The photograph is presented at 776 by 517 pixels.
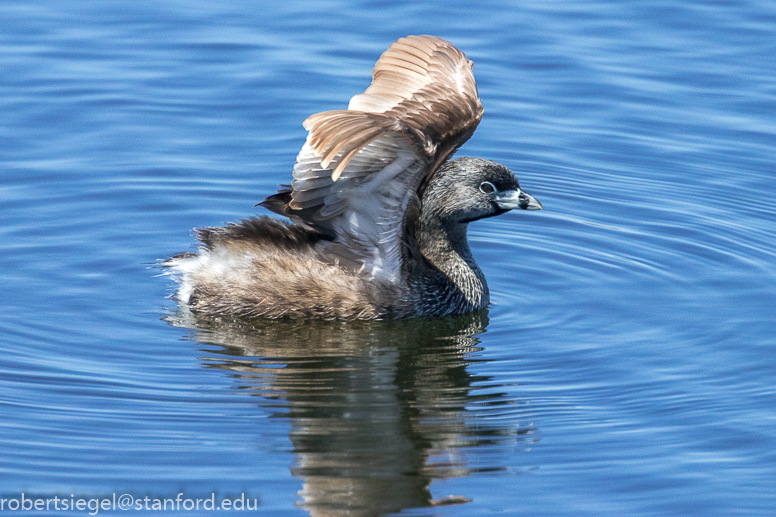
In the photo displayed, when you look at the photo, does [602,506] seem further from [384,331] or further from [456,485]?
[384,331]

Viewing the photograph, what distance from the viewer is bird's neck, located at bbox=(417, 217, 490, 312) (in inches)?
383

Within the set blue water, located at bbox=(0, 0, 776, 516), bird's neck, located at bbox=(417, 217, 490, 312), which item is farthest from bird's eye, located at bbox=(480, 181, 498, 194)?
blue water, located at bbox=(0, 0, 776, 516)

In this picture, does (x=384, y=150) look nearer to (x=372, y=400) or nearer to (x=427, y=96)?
(x=427, y=96)

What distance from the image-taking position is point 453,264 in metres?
9.96

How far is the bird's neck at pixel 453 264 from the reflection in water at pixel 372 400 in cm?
16

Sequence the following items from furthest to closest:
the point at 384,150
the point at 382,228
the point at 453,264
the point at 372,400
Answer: the point at 453,264
the point at 382,228
the point at 384,150
the point at 372,400

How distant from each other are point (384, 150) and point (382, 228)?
103 cm

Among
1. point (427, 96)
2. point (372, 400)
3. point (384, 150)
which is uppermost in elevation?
point (427, 96)

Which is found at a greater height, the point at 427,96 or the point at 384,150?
the point at 427,96

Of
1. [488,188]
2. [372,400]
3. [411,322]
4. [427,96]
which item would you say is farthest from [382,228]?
[372,400]

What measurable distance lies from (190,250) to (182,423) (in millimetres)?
2710

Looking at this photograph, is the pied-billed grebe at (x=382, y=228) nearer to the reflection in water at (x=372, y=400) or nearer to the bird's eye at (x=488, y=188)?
the bird's eye at (x=488, y=188)

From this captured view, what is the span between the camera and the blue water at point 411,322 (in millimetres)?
7090

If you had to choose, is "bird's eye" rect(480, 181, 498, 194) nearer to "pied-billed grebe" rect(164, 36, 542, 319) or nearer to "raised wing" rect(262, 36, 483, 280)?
"pied-billed grebe" rect(164, 36, 542, 319)
